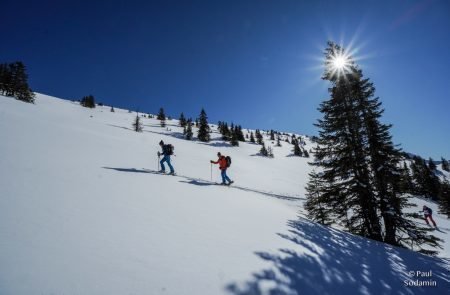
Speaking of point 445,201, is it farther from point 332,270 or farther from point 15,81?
point 15,81

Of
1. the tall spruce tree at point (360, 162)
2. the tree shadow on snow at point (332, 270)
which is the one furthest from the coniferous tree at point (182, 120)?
the tree shadow on snow at point (332, 270)

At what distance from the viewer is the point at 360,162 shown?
1413 centimetres

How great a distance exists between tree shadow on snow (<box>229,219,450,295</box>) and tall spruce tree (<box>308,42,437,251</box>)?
5603 mm

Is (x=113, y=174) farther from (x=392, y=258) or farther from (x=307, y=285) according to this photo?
(x=392, y=258)

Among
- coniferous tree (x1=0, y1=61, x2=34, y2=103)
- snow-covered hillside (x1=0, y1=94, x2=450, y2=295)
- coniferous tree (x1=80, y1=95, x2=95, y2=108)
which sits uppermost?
coniferous tree (x1=80, y1=95, x2=95, y2=108)

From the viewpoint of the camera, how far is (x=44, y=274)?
3068 millimetres

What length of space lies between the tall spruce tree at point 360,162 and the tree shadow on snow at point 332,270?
560cm

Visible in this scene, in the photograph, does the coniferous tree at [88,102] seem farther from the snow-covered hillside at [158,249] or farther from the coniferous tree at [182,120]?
the snow-covered hillside at [158,249]

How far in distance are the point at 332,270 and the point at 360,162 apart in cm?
1097

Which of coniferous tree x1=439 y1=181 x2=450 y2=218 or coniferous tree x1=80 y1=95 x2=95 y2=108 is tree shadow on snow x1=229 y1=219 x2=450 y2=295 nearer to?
coniferous tree x1=439 y1=181 x2=450 y2=218

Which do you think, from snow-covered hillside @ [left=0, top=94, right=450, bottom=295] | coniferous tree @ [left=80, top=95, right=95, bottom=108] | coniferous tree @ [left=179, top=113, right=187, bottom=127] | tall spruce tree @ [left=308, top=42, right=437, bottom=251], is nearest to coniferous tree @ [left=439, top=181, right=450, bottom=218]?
tall spruce tree @ [left=308, top=42, right=437, bottom=251]

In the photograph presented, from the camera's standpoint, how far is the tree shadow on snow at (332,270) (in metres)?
4.05

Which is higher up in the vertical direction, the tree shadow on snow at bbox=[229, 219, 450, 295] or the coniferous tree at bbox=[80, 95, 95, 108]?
the coniferous tree at bbox=[80, 95, 95, 108]

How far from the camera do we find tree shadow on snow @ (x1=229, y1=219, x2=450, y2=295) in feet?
13.3
